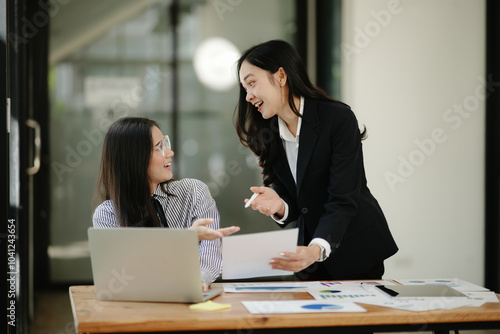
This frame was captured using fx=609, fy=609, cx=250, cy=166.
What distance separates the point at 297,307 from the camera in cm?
161

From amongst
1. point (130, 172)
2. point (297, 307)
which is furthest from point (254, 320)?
point (130, 172)

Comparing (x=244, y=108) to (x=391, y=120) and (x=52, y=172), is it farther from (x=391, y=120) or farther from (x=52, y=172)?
(x=52, y=172)

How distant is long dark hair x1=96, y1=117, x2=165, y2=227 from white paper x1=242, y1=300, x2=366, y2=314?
57 cm

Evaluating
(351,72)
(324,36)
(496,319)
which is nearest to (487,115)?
(351,72)

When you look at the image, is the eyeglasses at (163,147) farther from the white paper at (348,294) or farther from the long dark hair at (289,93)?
the white paper at (348,294)

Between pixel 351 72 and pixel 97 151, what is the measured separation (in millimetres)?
1940

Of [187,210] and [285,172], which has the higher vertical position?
[285,172]

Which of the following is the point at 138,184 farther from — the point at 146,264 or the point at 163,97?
the point at 163,97

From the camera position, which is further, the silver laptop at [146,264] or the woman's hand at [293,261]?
the woman's hand at [293,261]

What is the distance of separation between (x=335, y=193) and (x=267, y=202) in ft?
0.78

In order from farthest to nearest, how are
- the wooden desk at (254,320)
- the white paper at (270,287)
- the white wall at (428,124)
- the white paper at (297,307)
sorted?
the white wall at (428,124), the white paper at (270,287), the white paper at (297,307), the wooden desk at (254,320)

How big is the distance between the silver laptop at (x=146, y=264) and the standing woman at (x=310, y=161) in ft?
1.70

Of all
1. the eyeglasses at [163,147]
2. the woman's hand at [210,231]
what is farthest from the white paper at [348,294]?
the eyeglasses at [163,147]

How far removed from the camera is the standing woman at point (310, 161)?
210 centimetres
